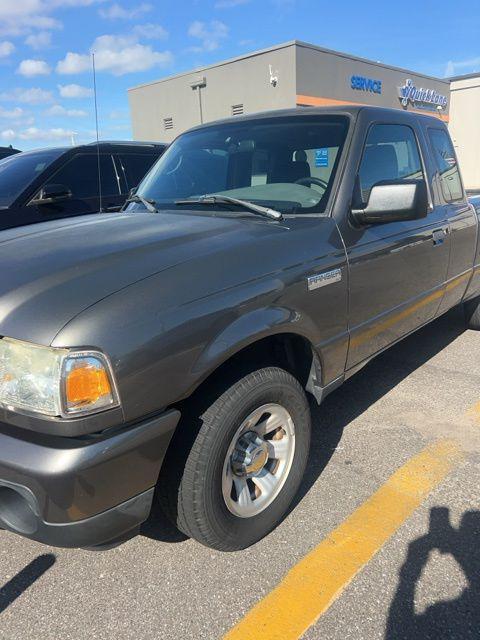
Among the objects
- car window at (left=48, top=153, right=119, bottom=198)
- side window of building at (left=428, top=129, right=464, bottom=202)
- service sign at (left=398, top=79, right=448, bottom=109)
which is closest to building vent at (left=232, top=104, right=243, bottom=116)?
service sign at (left=398, top=79, right=448, bottom=109)

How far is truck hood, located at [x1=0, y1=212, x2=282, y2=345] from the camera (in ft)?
5.40

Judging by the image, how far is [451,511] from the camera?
2438 millimetres

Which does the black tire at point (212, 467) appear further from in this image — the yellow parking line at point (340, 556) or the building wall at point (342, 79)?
the building wall at point (342, 79)

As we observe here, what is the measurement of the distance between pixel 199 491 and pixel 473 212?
11.0 feet

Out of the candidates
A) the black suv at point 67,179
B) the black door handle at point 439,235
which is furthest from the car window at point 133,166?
the black door handle at point 439,235

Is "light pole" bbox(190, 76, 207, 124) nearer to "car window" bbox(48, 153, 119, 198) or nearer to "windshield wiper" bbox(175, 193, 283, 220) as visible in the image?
"car window" bbox(48, 153, 119, 198)

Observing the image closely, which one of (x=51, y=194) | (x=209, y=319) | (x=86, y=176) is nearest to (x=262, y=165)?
(x=209, y=319)

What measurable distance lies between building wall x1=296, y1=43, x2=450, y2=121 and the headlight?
719 inches

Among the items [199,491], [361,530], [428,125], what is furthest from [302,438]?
[428,125]

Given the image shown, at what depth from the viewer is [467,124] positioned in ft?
88.7

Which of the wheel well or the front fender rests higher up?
the front fender

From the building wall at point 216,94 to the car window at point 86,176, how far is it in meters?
13.7

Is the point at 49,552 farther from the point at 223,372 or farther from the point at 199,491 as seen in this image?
the point at 223,372

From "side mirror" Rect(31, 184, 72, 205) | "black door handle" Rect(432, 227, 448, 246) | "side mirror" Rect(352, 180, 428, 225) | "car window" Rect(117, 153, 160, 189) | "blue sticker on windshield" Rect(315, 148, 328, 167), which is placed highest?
"car window" Rect(117, 153, 160, 189)
